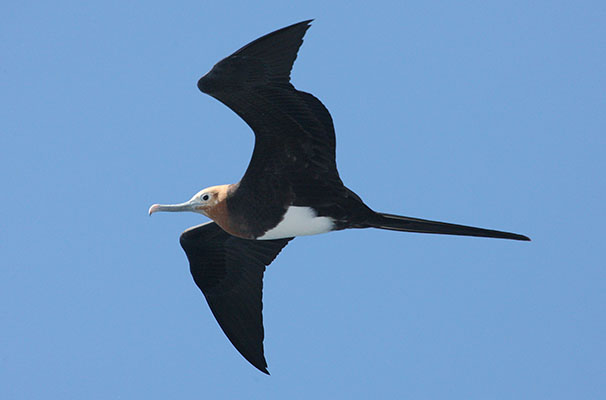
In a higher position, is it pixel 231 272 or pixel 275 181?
pixel 275 181

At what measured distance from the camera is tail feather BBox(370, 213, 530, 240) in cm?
545

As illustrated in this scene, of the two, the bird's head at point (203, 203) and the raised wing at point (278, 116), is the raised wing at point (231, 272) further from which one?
the raised wing at point (278, 116)

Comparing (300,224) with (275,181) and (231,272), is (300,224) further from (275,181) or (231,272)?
(231,272)

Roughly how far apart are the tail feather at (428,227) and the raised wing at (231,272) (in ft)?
3.38

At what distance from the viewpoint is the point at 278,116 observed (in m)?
5.59

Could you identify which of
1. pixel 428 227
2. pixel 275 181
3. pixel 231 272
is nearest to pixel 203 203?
pixel 275 181

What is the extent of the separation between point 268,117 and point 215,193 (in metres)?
0.72

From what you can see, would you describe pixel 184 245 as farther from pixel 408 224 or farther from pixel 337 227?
pixel 408 224

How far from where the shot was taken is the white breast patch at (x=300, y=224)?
584cm

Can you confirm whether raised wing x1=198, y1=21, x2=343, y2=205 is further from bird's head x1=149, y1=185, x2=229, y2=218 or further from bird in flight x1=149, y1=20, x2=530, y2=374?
bird's head x1=149, y1=185, x2=229, y2=218

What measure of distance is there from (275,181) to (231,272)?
1.08 m

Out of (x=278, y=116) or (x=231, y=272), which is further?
(x=231, y=272)

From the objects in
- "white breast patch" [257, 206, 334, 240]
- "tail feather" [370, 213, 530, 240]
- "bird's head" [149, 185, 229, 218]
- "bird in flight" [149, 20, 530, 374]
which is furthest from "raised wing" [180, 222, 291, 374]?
"tail feather" [370, 213, 530, 240]

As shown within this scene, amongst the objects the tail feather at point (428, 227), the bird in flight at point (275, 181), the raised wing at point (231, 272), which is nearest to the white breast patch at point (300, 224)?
the bird in flight at point (275, 181)
